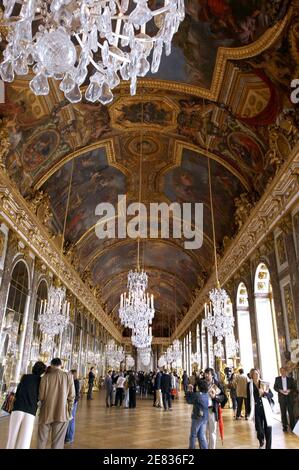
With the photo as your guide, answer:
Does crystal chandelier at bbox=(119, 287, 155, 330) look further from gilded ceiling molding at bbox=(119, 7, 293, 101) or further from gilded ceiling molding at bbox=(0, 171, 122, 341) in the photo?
gilded ceiling molding at bbox=(119, 7, 293, 101)

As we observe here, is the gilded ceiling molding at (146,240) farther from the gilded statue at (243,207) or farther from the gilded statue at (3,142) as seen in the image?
the gilded statue at (3,142)

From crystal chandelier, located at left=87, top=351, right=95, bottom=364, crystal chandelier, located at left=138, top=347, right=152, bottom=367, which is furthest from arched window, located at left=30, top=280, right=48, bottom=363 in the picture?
crystal chandelier, located at left=138, top=347, right=152, bottom=367

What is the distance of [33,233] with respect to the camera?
38.0 feet

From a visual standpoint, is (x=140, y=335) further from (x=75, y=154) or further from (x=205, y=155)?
(x=205, y=155)

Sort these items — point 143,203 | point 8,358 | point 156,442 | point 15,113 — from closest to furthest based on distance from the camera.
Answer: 1. point 156,442
2. point 15,113
3. point 8,358
4. point 143,203

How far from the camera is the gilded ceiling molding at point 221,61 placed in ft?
23.3

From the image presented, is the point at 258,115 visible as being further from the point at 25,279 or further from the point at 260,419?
the point at 25,279

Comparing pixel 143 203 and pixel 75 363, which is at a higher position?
pixel 143 203

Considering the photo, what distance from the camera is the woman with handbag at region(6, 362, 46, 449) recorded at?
12.4 ft

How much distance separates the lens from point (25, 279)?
11359mm

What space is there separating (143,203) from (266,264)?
26.0 feet

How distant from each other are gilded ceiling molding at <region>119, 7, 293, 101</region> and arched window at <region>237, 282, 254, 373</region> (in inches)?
291

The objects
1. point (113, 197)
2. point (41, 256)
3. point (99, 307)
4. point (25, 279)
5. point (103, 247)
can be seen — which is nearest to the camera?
point (25, 279)

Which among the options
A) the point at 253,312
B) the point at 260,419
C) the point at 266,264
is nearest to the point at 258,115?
the point at 266,264
